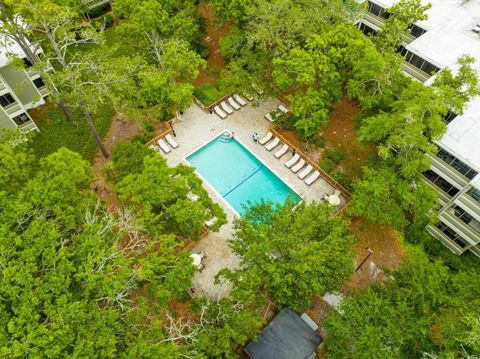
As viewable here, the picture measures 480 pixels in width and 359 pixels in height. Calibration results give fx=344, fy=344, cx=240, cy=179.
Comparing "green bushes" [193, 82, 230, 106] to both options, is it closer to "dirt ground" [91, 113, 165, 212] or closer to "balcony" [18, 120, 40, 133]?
"dirt ground" [91, 113, 165, 212]

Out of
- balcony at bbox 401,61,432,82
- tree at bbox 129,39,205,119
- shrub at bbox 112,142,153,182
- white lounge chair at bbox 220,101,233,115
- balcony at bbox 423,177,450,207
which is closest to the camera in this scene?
shrub at bbox 112,142,153,182

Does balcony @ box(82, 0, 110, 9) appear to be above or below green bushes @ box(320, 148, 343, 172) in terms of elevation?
above

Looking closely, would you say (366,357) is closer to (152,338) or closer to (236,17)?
(152,338)

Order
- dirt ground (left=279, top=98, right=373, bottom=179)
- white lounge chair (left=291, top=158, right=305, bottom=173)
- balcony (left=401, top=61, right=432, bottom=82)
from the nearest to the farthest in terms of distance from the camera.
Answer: white lounge chair (left=291, top=158, right=305, bottom=173), dirt ground (left=279, top=98, right=373, bottom=179), balcony (left=401, top=61, right=432, bottom=82)

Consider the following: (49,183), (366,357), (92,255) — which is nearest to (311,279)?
(366,357)

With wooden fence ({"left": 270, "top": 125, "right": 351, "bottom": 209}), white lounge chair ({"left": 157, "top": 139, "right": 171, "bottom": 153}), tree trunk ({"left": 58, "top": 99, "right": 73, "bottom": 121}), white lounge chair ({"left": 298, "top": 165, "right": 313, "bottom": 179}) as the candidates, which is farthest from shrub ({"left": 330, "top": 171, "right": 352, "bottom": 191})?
tree trunk ({"left": 58, "top": 99, "right": 73, "bottom": 121})

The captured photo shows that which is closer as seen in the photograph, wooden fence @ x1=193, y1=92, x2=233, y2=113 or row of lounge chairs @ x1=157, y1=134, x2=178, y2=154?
row of lounge chairs @ x1=157, y1=134, x2=178, y2=154

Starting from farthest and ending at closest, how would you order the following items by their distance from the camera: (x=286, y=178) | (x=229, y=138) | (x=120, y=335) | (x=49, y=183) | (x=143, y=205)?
1. (x=229, y=138)
2. (x=286, y=178)
3. (x=143, y=205)
4. (x=49, y=183)
5. (x=120, y=335)
